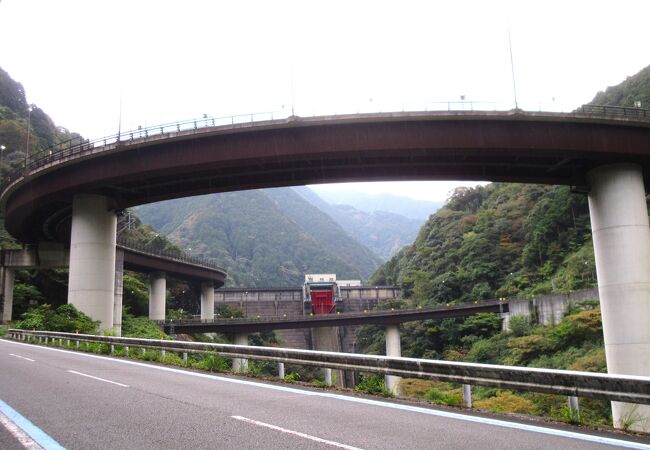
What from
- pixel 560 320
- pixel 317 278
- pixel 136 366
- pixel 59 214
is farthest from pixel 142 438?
pixel 317 278

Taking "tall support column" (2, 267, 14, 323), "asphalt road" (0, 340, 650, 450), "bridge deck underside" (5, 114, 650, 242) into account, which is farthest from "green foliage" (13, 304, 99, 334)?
"asphalt road" (0, 340, 650, 450)

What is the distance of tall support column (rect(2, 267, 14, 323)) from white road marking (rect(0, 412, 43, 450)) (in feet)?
169

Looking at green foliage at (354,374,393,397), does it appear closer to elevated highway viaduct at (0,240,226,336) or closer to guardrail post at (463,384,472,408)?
guardrail post at (463,384,472,408)

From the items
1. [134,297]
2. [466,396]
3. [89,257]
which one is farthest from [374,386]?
[134,297]

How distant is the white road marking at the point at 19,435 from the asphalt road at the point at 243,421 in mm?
101

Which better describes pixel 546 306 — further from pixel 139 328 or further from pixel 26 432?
pixel 26 432

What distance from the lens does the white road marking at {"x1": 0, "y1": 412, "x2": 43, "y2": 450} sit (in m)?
6.77

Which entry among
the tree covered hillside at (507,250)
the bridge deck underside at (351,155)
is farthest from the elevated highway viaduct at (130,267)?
the tree covered hillside at (507,250)

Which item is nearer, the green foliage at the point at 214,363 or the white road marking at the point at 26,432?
the white road marking at the point at 26,432

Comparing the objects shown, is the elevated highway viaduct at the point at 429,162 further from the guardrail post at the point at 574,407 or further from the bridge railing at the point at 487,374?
the guardrail post at the point at 574,407

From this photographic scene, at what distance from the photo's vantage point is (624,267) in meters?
29.2

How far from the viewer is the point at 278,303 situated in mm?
121500

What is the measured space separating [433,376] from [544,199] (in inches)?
3405

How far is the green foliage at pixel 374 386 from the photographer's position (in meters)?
11.7
